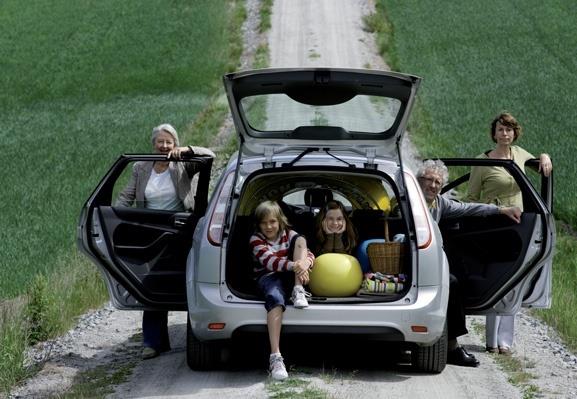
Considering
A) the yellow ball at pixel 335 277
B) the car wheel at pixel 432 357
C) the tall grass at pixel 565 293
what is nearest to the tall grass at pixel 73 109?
the yellow ball at pixel 335 277

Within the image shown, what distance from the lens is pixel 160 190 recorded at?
32.3 ft

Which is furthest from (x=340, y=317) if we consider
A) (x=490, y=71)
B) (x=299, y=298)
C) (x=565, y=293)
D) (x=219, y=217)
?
(x=490, y=71)

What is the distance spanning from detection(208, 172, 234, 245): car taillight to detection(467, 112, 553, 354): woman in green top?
2465mm

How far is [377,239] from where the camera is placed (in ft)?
29.5

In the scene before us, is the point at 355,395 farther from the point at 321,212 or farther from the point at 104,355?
the point at 104,355

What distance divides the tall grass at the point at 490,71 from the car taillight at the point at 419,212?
9.74m

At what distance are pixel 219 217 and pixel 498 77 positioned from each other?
1082 inches

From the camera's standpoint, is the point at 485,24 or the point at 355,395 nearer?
the point at 355,395

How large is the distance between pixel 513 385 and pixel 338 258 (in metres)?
1.54

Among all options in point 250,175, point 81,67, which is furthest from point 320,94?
point 81,67

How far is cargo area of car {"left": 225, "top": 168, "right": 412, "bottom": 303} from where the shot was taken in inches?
328

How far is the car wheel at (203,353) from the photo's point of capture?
856cm

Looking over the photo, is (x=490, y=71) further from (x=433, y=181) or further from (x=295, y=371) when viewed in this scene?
(x=295, y=371)

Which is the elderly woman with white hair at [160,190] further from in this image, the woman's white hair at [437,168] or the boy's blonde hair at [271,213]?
the woman's white hair at [437,168]
